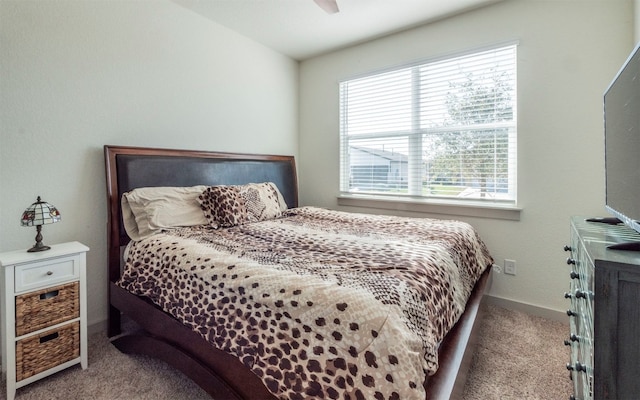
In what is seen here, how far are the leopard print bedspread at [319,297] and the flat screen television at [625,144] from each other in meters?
0.67

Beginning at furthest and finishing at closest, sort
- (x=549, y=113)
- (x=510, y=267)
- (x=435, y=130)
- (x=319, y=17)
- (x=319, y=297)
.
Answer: (x=435, y=130) < (x=319, y=17) < (x=510, y=267) < (x=549, y=113) < (x=319, y=297)

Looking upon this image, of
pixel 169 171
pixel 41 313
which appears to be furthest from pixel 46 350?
pixel 169 171

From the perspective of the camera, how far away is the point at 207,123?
2.84 meters

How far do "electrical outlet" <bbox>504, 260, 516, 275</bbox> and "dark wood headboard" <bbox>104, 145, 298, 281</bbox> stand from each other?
2251 millimetres

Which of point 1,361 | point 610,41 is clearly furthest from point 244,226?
point 610,41

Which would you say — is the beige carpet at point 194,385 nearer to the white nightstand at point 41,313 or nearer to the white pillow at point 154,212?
the white nightstand at point 41,313

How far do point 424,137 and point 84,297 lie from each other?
2.94 meters

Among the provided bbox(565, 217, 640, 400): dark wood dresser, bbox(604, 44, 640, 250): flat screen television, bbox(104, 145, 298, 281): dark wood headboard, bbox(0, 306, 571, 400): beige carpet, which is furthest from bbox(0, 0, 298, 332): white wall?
bbox(604, 44, 640, 250): flat screen television

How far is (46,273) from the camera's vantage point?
166 cm

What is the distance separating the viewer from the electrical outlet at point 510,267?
2527mm

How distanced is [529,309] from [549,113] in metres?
1.58

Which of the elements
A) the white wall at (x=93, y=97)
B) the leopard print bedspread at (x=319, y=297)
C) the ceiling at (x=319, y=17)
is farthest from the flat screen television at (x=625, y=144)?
the white wall at (x=93, y=97)

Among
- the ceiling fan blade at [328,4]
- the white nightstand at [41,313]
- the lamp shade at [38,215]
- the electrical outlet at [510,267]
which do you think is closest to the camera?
the white nightstand at [41,313]

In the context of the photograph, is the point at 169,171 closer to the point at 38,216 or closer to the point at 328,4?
the point at 38,216
